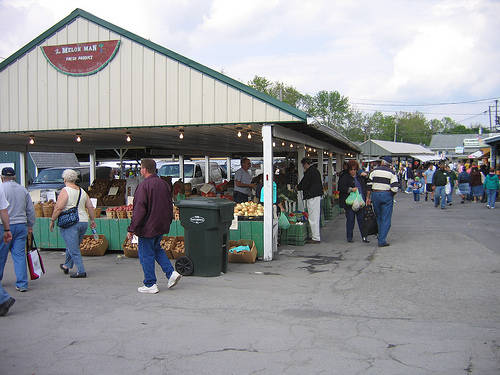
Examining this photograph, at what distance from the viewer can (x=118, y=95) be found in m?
9.37

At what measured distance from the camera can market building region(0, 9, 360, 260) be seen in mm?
8859

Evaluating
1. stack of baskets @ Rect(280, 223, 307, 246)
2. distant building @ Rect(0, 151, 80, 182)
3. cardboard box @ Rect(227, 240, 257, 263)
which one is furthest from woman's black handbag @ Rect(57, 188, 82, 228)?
distant building @ Rect(0, 151, 80, 182)

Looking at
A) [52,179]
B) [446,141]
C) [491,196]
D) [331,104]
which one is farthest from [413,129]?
[52,179]

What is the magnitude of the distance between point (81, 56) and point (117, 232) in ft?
12.3

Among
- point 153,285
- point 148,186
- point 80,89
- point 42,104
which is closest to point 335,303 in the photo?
point 153,285

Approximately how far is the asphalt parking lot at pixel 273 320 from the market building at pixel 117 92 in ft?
7.59

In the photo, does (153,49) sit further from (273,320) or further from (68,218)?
(273,320)

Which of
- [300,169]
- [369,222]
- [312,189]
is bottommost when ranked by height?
[369,222]

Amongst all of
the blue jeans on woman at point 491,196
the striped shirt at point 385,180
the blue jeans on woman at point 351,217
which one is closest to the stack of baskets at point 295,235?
the blue jeans on woman at point 351,217

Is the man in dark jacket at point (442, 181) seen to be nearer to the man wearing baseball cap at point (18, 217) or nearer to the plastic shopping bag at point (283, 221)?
the plastic shopping bag at point (283, 221)

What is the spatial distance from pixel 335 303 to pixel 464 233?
24.0 ft

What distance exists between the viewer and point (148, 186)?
6434 millimetres

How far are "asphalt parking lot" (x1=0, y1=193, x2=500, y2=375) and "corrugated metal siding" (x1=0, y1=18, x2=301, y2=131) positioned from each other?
2.89 metres

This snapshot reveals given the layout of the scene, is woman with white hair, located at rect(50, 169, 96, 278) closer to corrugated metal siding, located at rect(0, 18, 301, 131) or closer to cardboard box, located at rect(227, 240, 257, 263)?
corrugated metal siding, located at rect(0, 18, 301, 131)
